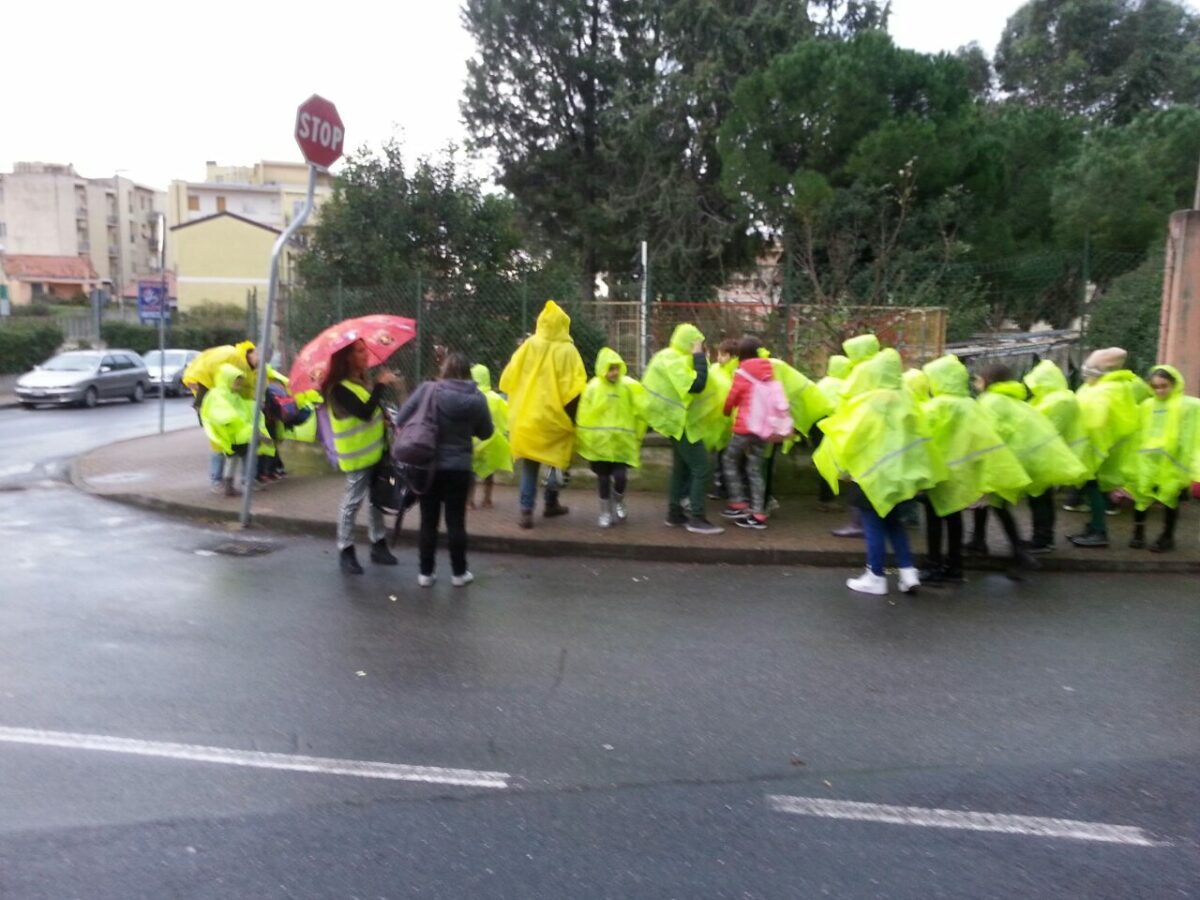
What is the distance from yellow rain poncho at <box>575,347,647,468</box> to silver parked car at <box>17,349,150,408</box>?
68.4 feet

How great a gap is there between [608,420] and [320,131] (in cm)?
333

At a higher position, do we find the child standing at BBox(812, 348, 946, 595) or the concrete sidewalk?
the child standing at BBox(812, 348, 946, 595)

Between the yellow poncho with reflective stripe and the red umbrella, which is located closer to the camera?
the red umbrella

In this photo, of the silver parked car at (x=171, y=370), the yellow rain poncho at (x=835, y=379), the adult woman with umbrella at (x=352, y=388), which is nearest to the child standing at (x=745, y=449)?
the yellow rain poncho at (x=835, y=379)

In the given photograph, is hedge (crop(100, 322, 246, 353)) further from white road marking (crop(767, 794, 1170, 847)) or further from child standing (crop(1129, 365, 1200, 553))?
white road marking (crop(767, 794, 1170, 847))

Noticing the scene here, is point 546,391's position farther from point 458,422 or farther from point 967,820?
point 967,820

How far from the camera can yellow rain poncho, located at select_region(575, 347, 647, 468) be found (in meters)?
8.95

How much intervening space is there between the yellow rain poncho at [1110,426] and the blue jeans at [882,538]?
6.98 ft

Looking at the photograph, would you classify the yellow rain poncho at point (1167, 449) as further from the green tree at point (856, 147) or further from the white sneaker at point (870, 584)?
the green tree at point (856, 147)

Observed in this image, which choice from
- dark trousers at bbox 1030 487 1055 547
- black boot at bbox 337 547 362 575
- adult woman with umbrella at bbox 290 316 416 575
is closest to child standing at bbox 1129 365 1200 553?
dark trousers at bbox 1030 487 1055 547

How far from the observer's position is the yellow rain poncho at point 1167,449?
8.27 meters

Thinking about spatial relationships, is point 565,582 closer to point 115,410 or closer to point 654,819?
point 654,819

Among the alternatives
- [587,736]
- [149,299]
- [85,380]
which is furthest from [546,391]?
[85,380]

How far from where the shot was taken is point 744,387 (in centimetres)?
894
